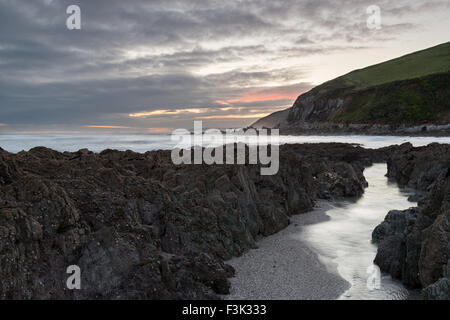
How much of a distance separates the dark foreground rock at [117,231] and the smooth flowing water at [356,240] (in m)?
3.07

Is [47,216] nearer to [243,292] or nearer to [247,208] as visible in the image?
[243,292]

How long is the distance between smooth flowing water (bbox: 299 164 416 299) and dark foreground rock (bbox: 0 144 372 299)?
10.1ft

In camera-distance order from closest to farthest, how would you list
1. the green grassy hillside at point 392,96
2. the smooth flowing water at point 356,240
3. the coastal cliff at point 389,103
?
the smooth flowing water at point 356,240 → the coastal cliff at point 389,103 → the green grassy hillside at point 392,96

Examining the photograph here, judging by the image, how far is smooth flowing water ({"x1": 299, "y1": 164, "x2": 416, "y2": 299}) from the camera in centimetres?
1168

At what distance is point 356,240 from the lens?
698 inches

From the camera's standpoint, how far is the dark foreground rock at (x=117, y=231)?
8.49m

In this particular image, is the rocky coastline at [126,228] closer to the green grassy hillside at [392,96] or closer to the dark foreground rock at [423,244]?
the dark foreground rock at [423,244]

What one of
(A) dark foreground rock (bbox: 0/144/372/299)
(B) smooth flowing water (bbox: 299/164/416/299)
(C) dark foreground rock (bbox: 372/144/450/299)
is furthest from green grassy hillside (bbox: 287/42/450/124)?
(A) dark foreground rock (bbox: 0/144/372/299)

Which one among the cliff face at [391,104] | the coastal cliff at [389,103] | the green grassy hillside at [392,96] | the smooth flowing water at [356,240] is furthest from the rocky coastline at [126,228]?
the green grassy hillside at [392,96]

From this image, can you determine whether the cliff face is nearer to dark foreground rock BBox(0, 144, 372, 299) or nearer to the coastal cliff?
the coastal cliff

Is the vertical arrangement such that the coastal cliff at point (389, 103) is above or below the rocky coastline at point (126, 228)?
above

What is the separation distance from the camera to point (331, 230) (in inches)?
773

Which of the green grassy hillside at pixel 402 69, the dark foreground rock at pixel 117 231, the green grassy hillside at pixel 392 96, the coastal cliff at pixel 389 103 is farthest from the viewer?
the green grassy hillside at pixel 402 69

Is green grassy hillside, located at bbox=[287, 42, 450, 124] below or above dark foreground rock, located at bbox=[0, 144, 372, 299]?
above
